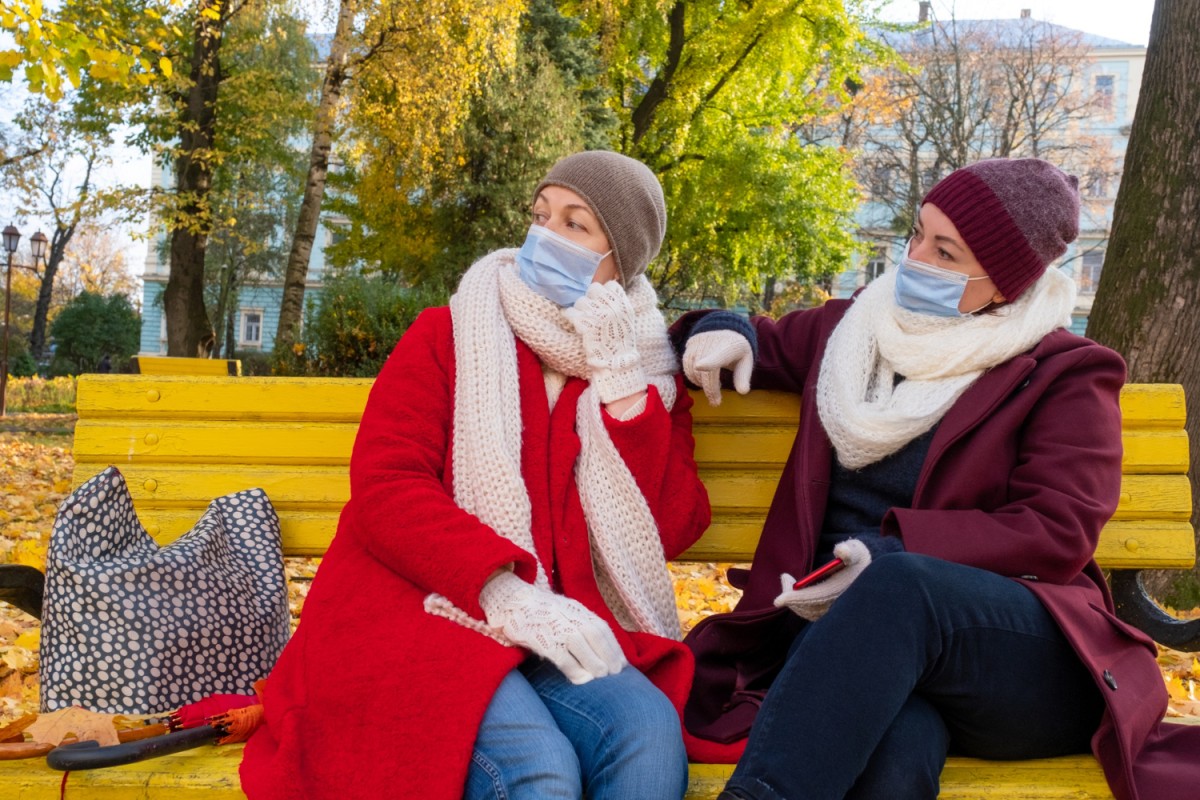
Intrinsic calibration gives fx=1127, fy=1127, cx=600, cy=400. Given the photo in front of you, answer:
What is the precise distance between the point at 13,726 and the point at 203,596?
47 cm

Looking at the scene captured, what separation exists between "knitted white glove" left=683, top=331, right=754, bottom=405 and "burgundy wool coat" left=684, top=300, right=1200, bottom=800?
183 mm

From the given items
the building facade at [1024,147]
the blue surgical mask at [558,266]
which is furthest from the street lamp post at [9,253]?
the blue surgical mask at [558,266]

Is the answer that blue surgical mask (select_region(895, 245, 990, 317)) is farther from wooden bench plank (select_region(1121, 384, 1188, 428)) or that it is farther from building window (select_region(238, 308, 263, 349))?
building window (select_region(238, 308, 263, 349))

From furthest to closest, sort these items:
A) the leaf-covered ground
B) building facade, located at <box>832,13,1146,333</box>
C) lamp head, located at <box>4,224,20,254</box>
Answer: building facade, located at <box>832,13,1146,333</box> < lamp head, located at <box>4,224,20,254</box> < the leaf-covered ground

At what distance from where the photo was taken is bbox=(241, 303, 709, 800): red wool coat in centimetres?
213

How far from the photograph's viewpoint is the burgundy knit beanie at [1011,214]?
8.80 feet

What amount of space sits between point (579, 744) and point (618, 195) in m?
1.32

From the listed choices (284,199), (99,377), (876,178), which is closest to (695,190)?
(876,178)

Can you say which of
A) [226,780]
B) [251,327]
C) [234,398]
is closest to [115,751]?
[226,780]

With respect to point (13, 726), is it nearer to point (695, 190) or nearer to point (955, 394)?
point (955, 394)

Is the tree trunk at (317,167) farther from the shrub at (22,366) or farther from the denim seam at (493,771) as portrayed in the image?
the shrub at (22,366)

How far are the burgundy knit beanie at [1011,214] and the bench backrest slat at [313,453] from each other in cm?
77

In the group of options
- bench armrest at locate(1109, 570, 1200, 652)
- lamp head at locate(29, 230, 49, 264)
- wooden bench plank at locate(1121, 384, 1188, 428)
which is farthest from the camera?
lamp head at locate(29, 230, 49, 264)

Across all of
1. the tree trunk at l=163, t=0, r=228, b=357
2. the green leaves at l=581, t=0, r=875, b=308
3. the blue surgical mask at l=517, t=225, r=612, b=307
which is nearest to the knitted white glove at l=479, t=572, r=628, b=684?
the blue surgical mask at l=517, t=225, r=612, b=307
